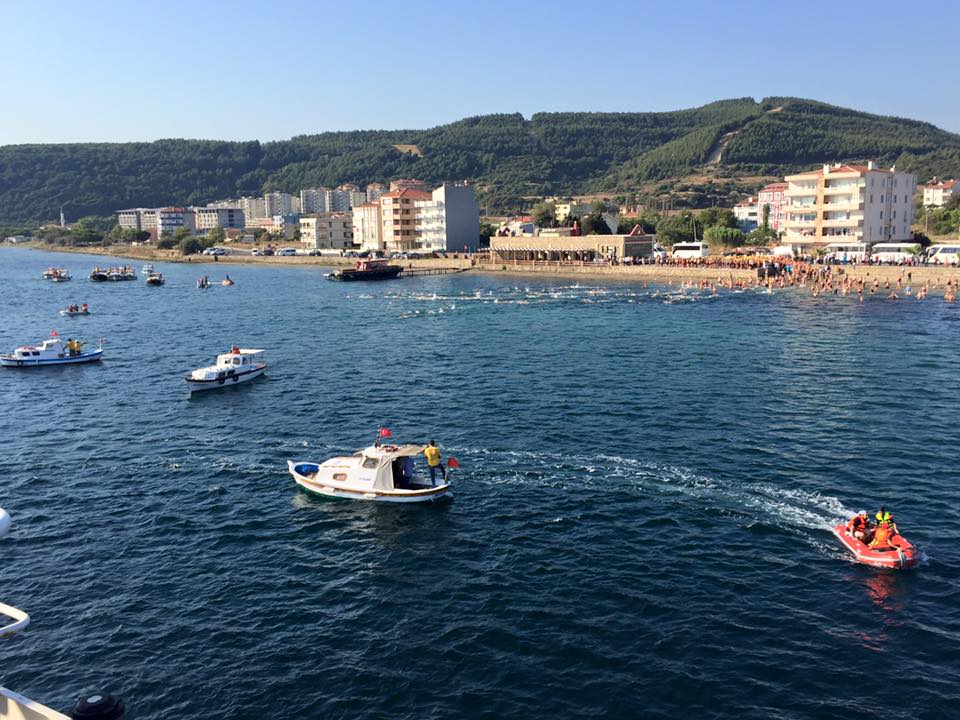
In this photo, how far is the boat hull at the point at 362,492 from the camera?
3184cm

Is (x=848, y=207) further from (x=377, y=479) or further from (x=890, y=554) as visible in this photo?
(x=377, y=479)

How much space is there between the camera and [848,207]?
123 meters

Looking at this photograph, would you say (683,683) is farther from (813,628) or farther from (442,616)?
(442,616)

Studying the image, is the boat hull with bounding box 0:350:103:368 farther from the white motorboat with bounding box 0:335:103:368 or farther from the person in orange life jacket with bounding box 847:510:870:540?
the person in orange life jacket with bounding box 847:510:870:540

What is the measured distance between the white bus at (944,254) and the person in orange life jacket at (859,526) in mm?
97064

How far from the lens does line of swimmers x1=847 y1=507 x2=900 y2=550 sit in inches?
1016

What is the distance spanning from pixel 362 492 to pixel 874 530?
19646mm

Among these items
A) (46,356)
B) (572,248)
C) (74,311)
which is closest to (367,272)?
(572,248)

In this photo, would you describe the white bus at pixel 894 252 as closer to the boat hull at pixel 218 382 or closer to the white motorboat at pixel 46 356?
the boat hull at pixel 218 382

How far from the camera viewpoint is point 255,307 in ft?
348

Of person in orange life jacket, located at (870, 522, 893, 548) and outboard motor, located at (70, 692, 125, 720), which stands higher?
outboard motor, located at (70, 692, 125, 720)

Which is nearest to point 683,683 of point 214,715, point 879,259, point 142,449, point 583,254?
point 214,715

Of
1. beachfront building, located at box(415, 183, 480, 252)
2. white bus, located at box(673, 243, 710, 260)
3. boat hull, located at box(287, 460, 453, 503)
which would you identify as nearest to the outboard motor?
boat hull, located at box(287, 460, 453, 503)

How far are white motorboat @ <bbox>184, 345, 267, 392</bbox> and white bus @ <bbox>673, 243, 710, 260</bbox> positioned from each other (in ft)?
317
